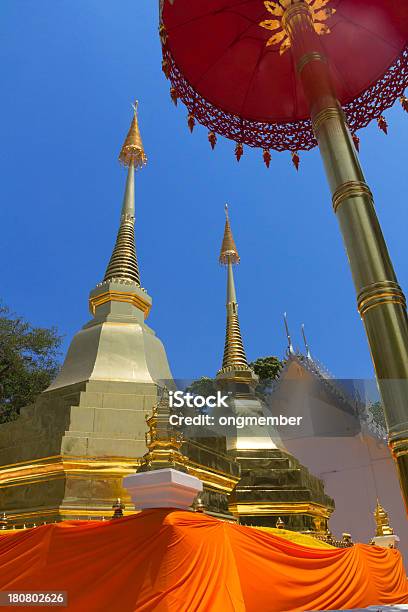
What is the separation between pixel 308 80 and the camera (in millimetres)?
3590

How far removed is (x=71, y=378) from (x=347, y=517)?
1076cm

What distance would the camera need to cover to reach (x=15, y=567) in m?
3.92

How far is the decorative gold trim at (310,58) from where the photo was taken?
3.64 m

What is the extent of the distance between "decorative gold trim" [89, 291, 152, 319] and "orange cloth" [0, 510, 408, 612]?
275 inches

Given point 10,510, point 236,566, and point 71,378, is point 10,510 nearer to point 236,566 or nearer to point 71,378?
point 71,378

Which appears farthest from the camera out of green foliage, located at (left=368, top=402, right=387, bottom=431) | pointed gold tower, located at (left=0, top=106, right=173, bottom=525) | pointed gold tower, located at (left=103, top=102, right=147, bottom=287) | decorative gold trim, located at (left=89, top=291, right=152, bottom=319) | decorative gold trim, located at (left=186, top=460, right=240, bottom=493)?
green foliage, located at (left=368, top=402, right=387, bottom=431)

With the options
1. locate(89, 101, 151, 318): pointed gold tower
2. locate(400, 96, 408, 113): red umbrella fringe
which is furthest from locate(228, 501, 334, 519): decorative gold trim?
locate(400, 96, 408, 113): red umbrella fringe

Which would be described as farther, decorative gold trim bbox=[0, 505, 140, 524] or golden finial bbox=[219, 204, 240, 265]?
golden finial bbox=[219, 204, 240, 265]

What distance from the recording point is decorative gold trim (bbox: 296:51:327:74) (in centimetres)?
364

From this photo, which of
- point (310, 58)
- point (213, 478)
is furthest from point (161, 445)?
point (310, 58)

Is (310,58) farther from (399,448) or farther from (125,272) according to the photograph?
(125,272)

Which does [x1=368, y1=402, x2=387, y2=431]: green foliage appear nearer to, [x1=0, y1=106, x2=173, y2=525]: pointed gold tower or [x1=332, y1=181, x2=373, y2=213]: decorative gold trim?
[x1=0, y1=106, x2=173, y2=525]: pointed gold tower

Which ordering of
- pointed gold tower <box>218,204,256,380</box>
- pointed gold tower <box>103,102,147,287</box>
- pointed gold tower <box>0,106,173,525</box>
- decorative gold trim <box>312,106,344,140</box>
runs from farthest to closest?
pointed gold tower <box>218,204,256,380</box> < pointed gold tower <box>103,102,147,287</box> < pointed gold tower <box>0,106,173,525</box> < decorative gold trim <box>312,106,344,140</box>

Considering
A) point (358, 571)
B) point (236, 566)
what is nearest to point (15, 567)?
A: point (236, 566)
